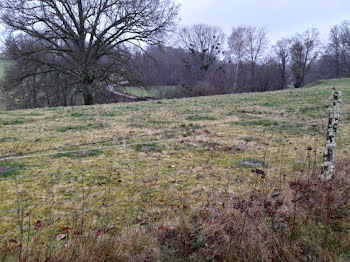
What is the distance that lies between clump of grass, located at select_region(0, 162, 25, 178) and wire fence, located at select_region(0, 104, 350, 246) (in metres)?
0.16

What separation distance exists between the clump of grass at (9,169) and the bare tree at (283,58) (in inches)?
1672

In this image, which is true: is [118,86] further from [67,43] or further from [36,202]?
[36,202]

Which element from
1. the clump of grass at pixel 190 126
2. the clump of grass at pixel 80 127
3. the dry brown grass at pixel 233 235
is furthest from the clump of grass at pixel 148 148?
the clump of grass at pixel 80 127

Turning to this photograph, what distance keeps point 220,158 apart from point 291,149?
1669 millimetres

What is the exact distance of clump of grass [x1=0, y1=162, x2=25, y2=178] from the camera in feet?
12.6

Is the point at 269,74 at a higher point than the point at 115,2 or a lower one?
lower

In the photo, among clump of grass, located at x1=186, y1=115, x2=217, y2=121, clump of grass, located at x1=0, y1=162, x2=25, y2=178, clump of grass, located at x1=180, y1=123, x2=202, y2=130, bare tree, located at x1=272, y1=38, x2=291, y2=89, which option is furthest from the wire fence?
bare tree, located at x1=272, y1=38, x2=291, y2=89

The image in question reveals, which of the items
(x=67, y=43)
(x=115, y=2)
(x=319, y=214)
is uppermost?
(x=115, y=2)

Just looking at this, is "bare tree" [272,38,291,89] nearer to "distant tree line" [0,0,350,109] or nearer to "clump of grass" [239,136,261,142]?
"distant tree line" [0,0,350,109]

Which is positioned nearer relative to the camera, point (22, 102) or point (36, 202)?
point (36, 202)

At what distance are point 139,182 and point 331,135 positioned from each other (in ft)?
9.25

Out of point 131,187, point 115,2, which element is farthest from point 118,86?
point 131,187

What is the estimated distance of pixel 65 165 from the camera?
4.27m

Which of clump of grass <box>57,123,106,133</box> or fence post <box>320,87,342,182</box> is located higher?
fence post <box>320,87,342,182</box>
